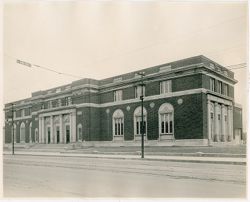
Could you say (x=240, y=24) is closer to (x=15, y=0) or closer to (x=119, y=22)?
(x=119, y=22)

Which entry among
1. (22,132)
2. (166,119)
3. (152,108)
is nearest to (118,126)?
(152,108)

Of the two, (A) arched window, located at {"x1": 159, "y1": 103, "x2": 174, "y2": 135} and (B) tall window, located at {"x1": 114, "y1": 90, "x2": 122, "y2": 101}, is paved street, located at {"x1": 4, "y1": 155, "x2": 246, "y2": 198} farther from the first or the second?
(B) tall window, located at {"x1": 114, "y1": 90, "x2": 122, "y2": 101}

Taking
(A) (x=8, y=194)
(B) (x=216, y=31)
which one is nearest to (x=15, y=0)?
(A) (x=8, y=194)

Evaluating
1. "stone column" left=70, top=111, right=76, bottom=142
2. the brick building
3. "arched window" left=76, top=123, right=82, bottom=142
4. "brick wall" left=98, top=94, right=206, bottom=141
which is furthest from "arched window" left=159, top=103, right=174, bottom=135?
"stone column" left=70, top=111, right=76, bottom=142

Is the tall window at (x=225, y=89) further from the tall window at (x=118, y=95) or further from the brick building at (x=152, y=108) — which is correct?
the tall window at (x=118, y=95)

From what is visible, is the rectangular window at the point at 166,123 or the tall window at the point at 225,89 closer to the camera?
the tall window at the point at 225,89

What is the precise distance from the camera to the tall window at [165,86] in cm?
3476

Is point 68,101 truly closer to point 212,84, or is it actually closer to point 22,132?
point 22,132

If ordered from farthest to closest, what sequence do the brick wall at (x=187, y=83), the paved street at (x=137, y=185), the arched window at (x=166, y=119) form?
the arched window at (x=166, y=119), the brick wall at (x=187, y=83), the paved street at (x=137, y=185)

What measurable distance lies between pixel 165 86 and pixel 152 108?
315cm

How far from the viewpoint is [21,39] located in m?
14.4

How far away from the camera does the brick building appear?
31828 mm

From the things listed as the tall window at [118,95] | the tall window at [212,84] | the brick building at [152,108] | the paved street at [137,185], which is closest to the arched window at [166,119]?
the brick building at [152,108]

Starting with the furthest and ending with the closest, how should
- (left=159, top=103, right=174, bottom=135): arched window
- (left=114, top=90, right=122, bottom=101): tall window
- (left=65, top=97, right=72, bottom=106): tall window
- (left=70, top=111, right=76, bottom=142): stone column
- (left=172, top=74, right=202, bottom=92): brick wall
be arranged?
(left=65, top=97, right=72, bottom=106): tall window
(left=70, top=111, right=76, bottom=142): stone column
(left=114, top=90, right=122, bottom=101): tall window
(left=159, top=103, right=174, bottom=135): arched window
(left=172, top=74, right=202, bottom=92): brick wall
